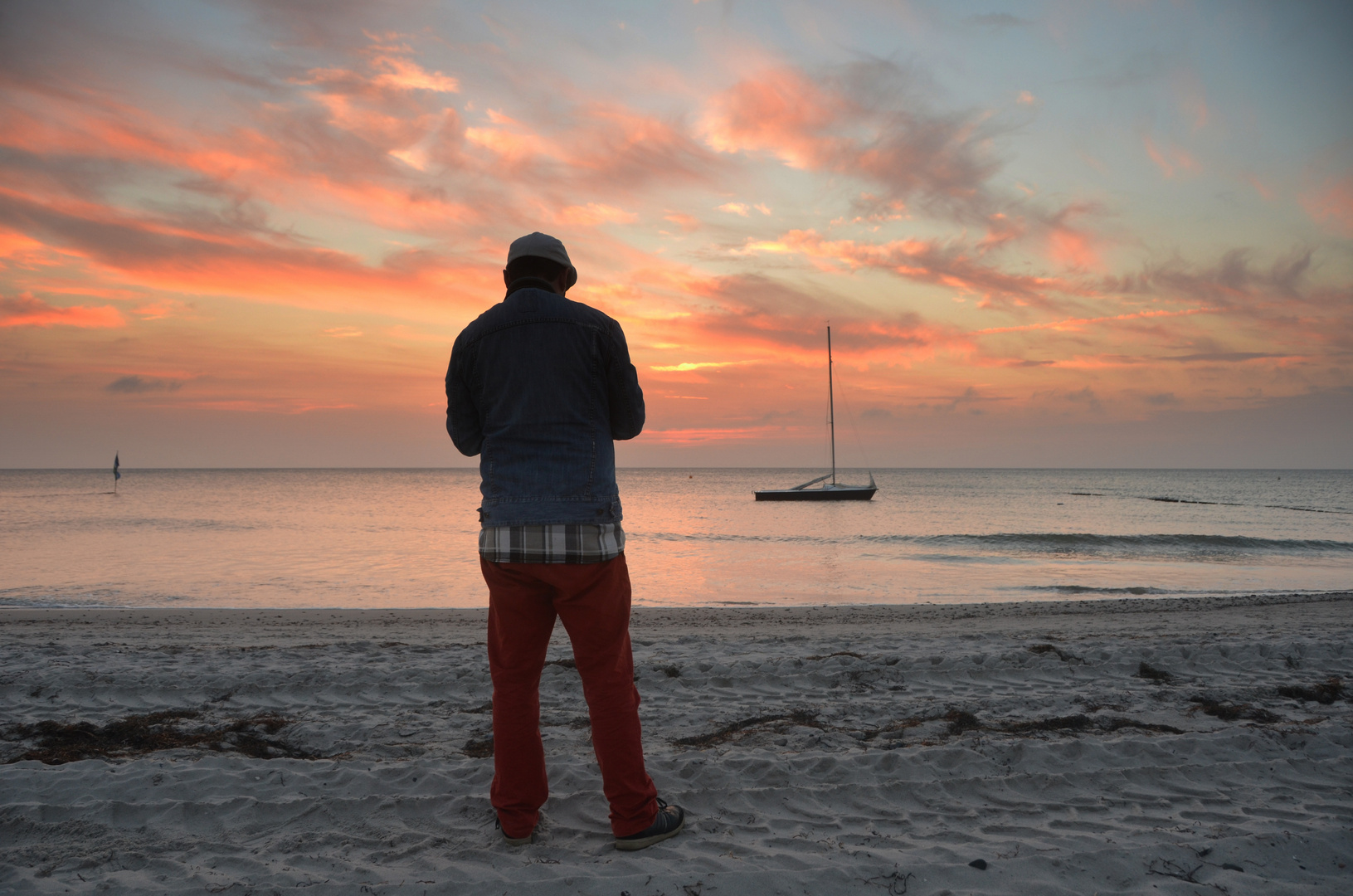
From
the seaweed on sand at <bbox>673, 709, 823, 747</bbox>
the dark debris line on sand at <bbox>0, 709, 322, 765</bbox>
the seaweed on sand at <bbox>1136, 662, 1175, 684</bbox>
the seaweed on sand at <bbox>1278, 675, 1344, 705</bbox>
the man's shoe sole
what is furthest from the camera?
the seaweed on sand at <bbox>1136, 662, 1175, 684</bbox>

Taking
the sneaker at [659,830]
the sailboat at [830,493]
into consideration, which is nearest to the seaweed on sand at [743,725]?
the sneaker at [659,830]

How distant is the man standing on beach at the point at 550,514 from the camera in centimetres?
232

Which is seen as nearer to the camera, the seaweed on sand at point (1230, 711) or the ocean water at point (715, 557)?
the seaweed on sand at point (1230, 711)

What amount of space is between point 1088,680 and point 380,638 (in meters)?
6.14

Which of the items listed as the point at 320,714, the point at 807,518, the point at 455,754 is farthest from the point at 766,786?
the point at 807,518

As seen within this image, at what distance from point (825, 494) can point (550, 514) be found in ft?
130

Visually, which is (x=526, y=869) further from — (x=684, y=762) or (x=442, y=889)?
(x=684, y=762)

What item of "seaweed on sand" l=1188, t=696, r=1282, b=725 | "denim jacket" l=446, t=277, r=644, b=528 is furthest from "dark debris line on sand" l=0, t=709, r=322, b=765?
"seaweed on sand" l=1188, t=696, r=1282, b=725

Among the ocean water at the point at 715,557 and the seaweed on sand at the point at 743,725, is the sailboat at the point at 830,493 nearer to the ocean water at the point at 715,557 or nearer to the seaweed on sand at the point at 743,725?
the ocean water at the point at 715,557

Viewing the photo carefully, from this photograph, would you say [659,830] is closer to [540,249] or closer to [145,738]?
[540,249]

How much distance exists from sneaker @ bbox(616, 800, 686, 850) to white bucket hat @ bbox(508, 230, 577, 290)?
1949 millimetres

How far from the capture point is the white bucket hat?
2.47 meters

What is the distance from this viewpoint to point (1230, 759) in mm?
3133

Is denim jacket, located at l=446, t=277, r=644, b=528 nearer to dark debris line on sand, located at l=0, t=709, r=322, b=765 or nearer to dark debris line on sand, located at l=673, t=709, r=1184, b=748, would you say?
dark debris line on sand, located at l=673, t=709, r=1184, b=748
